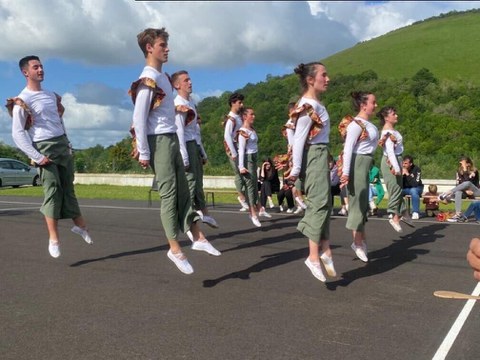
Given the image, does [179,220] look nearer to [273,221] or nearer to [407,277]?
[407,277]

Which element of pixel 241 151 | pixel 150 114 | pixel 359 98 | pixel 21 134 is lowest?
pixel 241 151

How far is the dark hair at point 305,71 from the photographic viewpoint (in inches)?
234

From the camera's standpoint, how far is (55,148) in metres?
7.04

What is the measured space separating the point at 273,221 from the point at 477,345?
24.7 feet

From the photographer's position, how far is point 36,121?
22.6 feet

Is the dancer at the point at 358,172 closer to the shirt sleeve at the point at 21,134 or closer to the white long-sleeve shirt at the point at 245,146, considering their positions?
the white long-sleeve shirt at the point at 245,146

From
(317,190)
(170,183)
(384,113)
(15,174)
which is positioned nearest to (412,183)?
(384,113)

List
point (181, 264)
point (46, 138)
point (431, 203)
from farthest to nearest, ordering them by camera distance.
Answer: point (431, 203), point (46, 138), point (181, 264)

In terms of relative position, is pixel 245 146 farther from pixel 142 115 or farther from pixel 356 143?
pixel 142 115

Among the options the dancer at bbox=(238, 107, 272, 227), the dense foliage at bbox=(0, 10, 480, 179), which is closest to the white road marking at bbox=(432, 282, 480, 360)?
the dancer at bbox=(238, 107, 272, 227)

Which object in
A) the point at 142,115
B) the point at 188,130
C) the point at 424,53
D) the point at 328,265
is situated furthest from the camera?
the point at 424,53

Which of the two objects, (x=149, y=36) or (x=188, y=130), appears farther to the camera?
(x=188, y=130)

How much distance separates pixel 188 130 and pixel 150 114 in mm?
2280

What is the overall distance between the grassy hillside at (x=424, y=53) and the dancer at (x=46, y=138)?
229 feet
